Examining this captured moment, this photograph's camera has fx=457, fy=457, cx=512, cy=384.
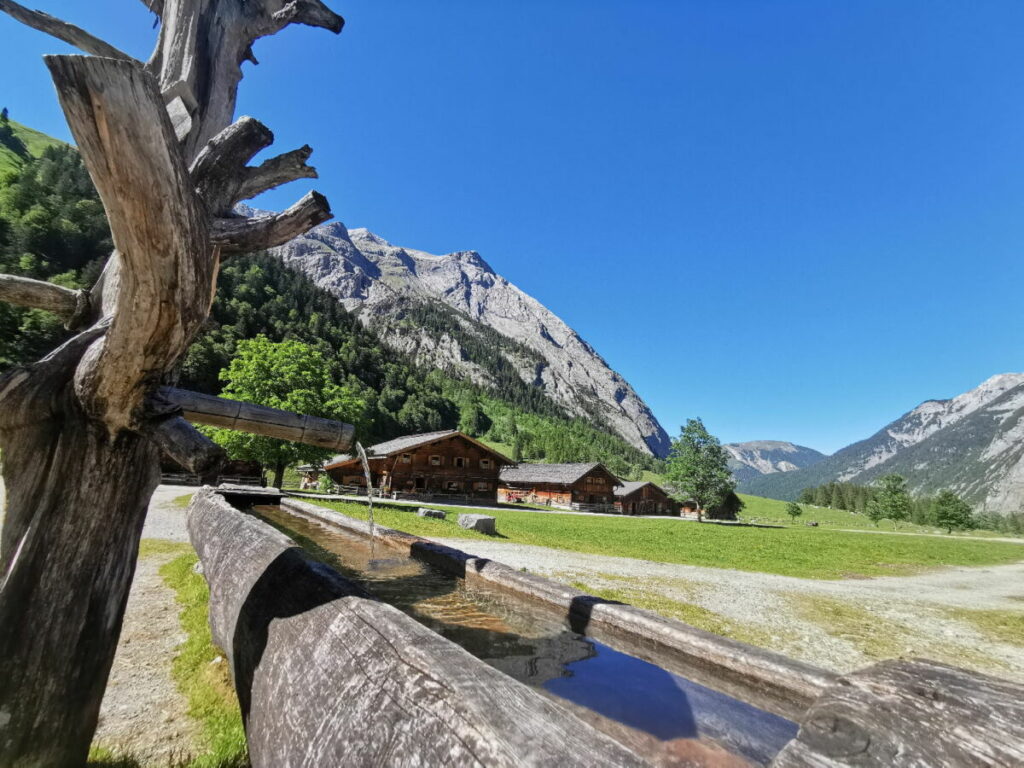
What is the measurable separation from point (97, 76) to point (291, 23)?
4491mm

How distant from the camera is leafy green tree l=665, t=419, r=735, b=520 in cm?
4431

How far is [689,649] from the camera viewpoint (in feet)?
12.7

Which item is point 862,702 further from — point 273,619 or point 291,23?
point 291,23

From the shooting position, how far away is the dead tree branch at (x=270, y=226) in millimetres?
2441

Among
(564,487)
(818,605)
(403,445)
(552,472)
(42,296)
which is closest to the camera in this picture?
(42,296)

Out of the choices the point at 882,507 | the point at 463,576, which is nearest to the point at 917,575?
the point at 463,576

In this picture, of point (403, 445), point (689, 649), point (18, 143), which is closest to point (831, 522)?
point (403, 445)

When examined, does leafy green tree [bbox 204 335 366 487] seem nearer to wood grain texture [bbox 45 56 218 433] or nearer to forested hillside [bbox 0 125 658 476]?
forested hillside [bbox 0 125 658 476]

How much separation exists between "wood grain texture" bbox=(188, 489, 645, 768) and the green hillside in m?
133

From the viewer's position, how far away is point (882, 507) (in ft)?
222

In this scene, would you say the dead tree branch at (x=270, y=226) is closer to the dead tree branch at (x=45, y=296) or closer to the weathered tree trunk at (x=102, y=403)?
the weathered tree trunk at (x=102, y=403)

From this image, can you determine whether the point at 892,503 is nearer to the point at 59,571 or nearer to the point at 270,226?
the point at 270,226

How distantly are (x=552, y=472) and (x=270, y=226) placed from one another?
59.8 metres

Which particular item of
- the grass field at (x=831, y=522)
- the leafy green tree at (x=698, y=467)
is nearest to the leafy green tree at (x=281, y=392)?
the leafy green tree at (x=698, y=467)
